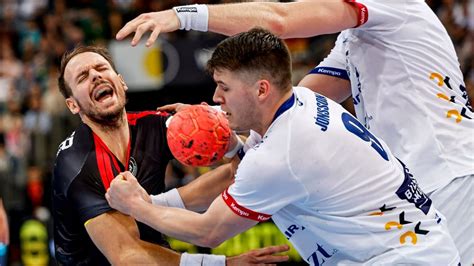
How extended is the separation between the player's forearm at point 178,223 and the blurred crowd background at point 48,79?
288 inches

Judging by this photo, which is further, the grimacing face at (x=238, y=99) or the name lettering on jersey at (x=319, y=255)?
the name lettering on jersey at (x=319, y=255)

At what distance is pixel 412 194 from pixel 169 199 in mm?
1873

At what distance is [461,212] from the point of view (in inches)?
243

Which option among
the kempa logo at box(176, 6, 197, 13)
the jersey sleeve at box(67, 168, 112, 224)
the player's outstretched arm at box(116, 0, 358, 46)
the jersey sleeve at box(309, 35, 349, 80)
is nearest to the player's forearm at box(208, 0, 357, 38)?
the player's outstretched arm at box(116, 0, 358, 46)

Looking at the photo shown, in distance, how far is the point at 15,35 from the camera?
67.2 ft

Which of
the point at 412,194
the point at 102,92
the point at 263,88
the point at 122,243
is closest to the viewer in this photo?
the point at 263,88

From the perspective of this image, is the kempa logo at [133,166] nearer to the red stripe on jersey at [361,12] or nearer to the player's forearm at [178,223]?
the player's forearm at [178,223]

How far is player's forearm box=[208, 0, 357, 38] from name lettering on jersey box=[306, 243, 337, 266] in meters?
1.52

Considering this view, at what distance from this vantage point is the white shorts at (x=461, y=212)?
241 inches

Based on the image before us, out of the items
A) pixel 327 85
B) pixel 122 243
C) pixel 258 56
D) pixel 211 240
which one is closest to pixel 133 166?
pixel 122 243

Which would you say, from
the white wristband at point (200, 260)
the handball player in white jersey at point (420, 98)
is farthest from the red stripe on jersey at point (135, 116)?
the handball player in white jersey at point (420, 98)

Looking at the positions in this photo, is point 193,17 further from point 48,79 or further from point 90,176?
point 48,79

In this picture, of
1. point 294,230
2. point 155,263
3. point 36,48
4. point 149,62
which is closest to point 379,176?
point 294,230

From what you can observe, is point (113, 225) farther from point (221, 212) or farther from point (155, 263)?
point (221, 212)
